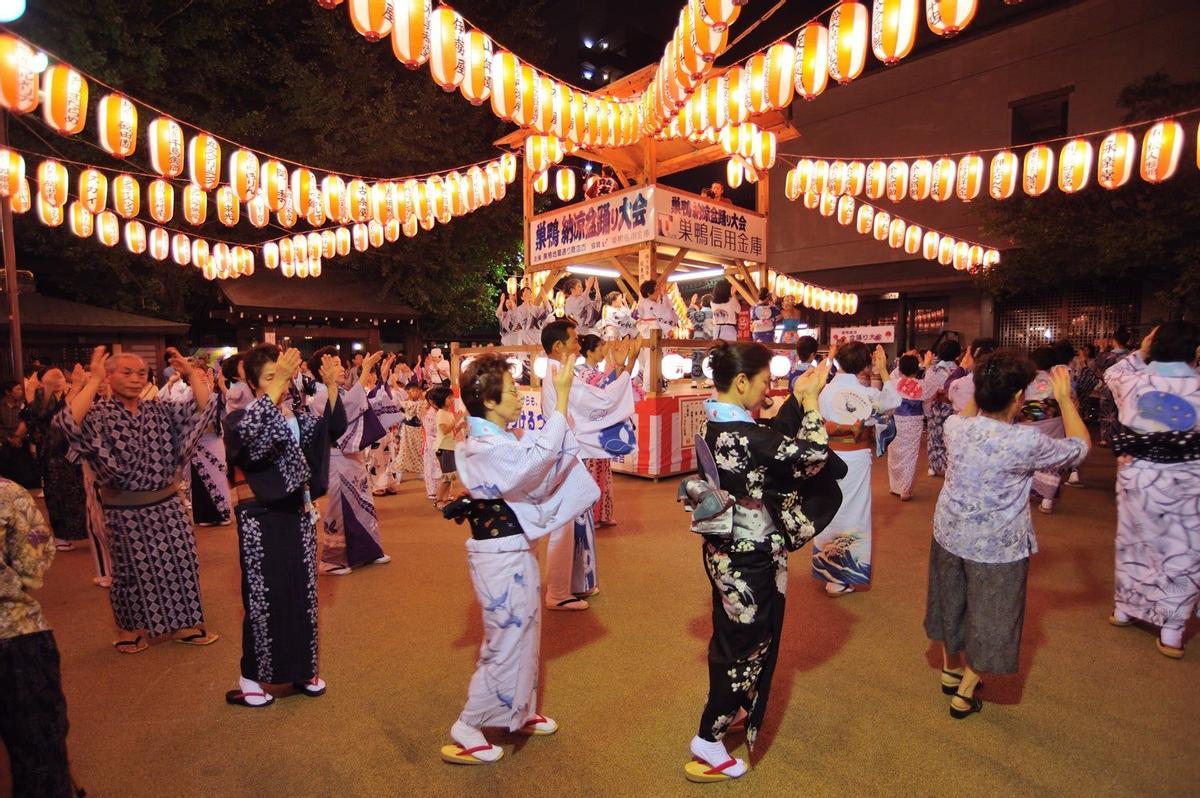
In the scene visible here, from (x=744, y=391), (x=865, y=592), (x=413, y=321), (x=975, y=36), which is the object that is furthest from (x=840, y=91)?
(x=744, y=391)

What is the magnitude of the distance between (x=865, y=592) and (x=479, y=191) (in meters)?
9.71

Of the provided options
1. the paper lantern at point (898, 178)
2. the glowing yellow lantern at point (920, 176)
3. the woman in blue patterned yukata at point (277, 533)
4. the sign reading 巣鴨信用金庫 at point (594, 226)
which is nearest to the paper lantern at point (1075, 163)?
the glowing yellow lantern at point (920, 176)

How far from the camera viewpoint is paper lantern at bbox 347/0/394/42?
17.5 ft

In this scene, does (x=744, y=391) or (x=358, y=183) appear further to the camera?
(x=358, y=183)

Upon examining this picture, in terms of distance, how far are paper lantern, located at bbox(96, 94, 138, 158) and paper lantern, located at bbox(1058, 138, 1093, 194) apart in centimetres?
1180

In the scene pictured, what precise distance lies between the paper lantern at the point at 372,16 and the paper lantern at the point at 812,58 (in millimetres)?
4427

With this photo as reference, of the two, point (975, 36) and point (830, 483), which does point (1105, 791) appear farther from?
point (975, 36)

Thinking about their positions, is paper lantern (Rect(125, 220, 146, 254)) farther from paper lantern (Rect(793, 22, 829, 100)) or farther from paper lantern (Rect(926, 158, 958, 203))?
paper lantern (Rect(926, 158, 958, 203))

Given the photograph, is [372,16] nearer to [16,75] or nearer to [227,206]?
[16,75]

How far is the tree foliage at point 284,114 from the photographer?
41.8ft

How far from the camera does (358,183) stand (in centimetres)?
1063

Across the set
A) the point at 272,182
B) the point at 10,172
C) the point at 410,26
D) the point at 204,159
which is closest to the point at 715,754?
the point at 410,26

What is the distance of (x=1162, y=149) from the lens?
24.8 ft

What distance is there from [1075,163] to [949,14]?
460 cm
